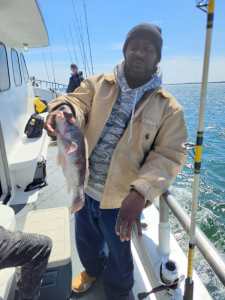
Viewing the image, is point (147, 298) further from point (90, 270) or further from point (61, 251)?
point (61, 251)

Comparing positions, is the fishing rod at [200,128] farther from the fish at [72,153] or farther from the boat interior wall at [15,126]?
the boat interior wall at [15,126]

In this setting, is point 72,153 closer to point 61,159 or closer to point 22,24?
point 61,159

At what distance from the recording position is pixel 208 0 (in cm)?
162

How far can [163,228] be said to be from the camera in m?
2.44

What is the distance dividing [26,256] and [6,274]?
1.47 ft

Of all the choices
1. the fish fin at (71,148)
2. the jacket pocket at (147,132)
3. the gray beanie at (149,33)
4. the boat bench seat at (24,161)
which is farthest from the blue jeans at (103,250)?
the boat bench seat at (24,161)

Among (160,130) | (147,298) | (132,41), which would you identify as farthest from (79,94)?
(147,298)

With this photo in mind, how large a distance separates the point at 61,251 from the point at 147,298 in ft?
2.53

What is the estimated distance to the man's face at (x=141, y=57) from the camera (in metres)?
→ 1.79

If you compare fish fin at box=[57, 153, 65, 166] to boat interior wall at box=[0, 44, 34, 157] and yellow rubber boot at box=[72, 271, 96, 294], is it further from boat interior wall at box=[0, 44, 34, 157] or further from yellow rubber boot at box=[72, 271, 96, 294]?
boat interior wall at box=[0, 44, 34, 157]

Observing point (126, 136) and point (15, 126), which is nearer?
point (126, 136)

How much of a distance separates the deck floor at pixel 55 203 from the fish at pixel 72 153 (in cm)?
113

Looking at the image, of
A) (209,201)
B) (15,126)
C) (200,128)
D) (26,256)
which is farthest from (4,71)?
(209,201)

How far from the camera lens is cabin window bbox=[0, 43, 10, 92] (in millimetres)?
4525
